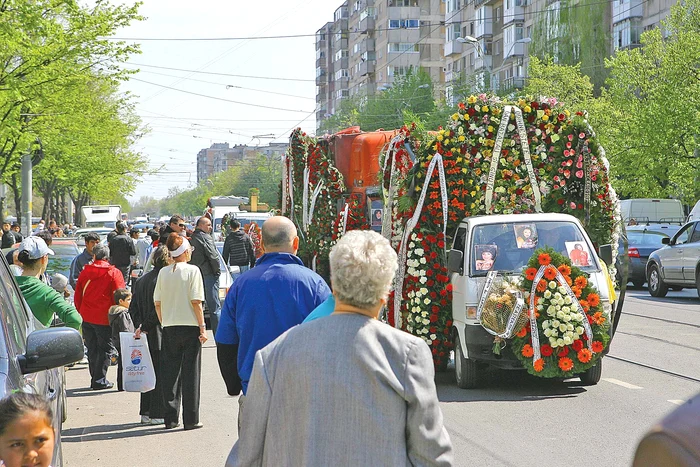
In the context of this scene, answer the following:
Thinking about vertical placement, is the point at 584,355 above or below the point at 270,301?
below

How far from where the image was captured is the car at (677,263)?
22656 millimetres

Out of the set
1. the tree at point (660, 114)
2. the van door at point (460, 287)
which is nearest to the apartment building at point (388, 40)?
the tree at point (660, 114)

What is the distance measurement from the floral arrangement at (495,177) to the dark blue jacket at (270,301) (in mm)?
6541

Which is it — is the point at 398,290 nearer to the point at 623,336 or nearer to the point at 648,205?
the point at 623,336

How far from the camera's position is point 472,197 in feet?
42.0

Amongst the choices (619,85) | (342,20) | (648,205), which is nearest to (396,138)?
(648,205)

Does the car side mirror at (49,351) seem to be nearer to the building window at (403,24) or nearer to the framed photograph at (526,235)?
the framed photograph at (526,235)

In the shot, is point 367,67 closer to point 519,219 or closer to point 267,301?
point 519,219

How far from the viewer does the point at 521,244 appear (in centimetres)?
1162

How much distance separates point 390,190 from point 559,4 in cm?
5300

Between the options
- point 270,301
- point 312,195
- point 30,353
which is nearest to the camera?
point 30,353

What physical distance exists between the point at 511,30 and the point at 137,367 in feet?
210

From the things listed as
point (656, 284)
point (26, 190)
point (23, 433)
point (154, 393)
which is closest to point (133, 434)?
point (154, 393)

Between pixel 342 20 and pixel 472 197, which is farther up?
pixel 342 20
